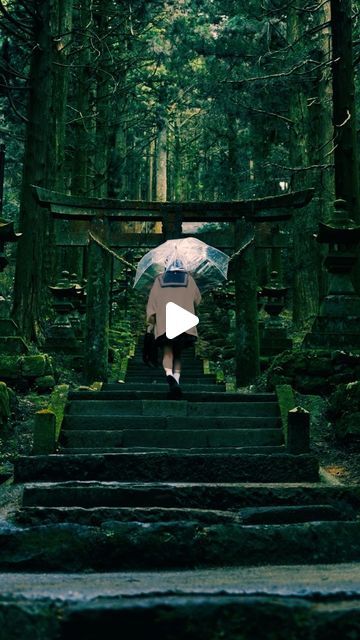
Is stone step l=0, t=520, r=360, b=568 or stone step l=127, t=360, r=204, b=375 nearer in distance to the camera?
stone step l=0, t=520, r=360, b=568

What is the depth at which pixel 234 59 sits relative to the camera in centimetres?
2092

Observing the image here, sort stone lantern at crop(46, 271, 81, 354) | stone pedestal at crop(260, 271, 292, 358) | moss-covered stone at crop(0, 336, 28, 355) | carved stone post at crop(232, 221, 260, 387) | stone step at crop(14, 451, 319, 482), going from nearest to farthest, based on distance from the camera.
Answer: stone step at crop(14, 451, 319, 482) < moss-covered stone at crop(0, 336, 28, 355) < carved stone post at crop(232, 221, 260, 387) < stone lantern at crop(46, 271, 81, 354) < stone pedestal at crop(260, 271, 292, 358)

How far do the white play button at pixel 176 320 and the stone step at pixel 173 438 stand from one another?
4.63 ft

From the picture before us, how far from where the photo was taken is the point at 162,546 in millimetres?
4078

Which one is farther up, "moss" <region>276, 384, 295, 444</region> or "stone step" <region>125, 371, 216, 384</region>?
"stone step" <region>125, 371, 216, 384</region>

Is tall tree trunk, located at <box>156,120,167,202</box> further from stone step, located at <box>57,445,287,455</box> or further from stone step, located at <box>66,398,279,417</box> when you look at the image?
stone step, located at <box>57,445,287,455</box>

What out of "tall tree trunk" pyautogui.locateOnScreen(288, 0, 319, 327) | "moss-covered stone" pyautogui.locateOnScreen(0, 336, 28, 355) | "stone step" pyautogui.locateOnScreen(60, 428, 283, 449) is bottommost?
Answer: "stone step" pyautogui.locateOnScreen(60, 428, 283, 449)

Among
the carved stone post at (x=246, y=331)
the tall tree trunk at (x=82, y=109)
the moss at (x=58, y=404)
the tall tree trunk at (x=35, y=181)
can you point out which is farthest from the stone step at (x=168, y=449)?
the tall tree trunk at (x=82, y=109)

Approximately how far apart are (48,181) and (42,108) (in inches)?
68.6

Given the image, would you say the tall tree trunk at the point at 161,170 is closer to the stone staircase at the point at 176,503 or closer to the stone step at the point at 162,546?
the stone staircase at the point at 176,503

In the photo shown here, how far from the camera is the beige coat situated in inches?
308

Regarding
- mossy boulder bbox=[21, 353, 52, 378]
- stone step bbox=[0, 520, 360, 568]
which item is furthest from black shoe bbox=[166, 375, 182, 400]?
stone step bbox=[0, 520, 360, 568]

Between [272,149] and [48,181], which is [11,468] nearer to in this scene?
[48,181]

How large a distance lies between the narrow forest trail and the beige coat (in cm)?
128
